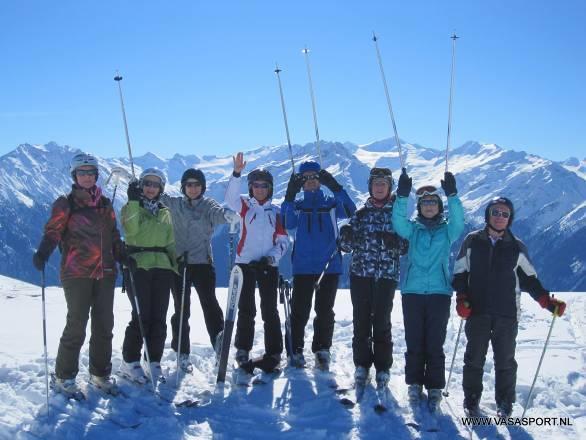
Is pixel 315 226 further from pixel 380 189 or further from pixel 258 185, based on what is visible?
pixel 380 189

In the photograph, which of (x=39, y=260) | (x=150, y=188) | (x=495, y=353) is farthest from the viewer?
(x=150, y=188)

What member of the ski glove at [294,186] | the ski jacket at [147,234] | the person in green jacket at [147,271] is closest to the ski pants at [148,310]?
the person in green jacket at [147,271]

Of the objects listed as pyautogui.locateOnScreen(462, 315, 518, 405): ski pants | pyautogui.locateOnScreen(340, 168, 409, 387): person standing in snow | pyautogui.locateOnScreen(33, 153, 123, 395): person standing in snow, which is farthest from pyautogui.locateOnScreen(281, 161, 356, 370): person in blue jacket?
pyautogui.locateOnScreen(33, 153, 123, 395): person standing in snow

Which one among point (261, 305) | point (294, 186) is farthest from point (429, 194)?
point (261, 305)

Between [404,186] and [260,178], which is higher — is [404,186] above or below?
below

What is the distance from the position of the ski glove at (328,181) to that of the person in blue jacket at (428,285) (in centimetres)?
131

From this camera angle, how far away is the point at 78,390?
7.35 metres

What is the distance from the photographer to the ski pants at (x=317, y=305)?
9070 millimetres

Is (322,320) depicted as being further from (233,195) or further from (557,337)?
(557,337)

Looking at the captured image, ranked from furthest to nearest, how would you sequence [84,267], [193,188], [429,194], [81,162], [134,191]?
[193,188]
[134,191]
[429,194]
[81,162]
[84,267]

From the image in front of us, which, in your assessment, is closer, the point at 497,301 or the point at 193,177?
the point at 497,301

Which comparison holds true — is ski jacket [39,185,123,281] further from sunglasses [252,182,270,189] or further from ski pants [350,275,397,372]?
ski pants [350,275,397,372]

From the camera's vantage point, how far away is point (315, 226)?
29.9 feet

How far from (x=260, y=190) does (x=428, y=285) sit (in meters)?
3.02
